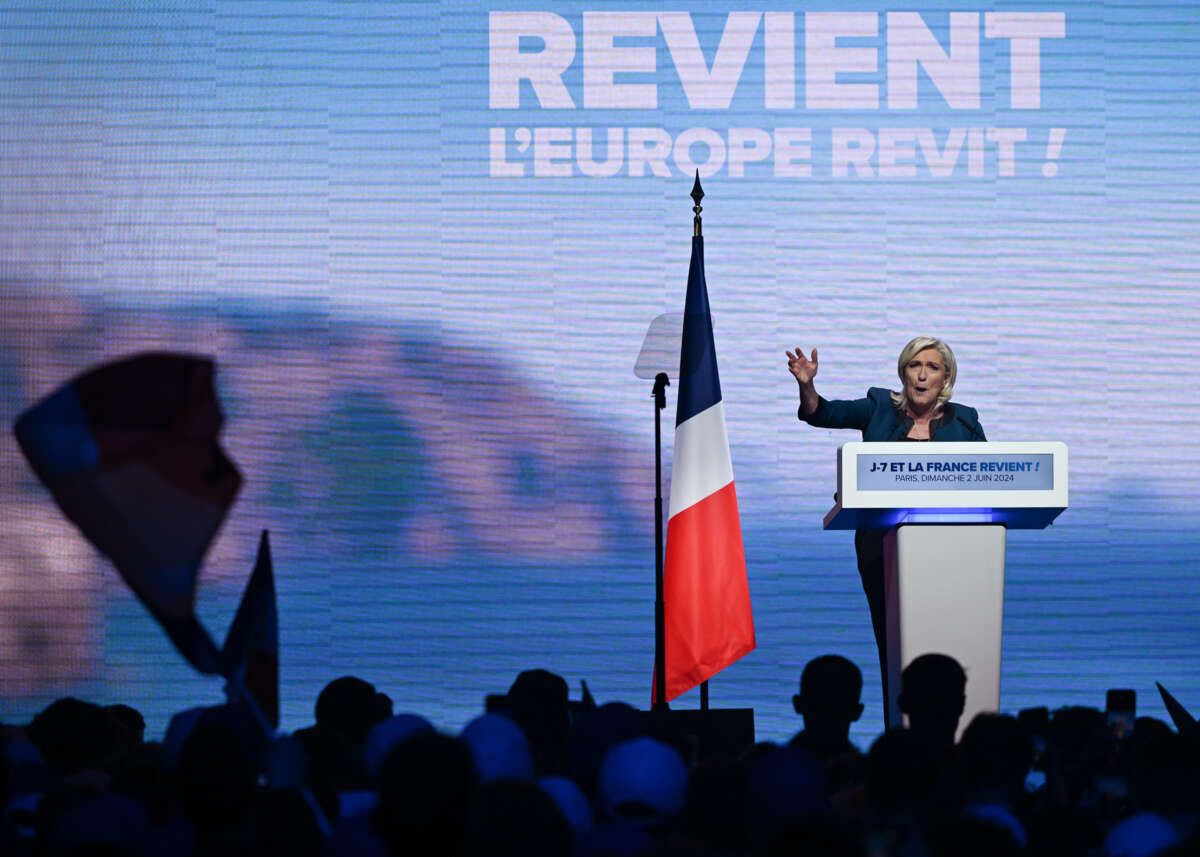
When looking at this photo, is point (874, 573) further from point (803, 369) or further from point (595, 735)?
point (595, 735)

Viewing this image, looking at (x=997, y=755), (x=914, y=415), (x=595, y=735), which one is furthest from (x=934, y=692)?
(x=914, y=415)

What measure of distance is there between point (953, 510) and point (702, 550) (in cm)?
136

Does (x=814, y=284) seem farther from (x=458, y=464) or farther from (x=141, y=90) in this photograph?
(x=141, y=90)

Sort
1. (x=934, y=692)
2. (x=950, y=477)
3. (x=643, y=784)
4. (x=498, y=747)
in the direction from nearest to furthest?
(x=643, y=784), (x=498, y=747), (x=934, y=692), (x=950, y=477)

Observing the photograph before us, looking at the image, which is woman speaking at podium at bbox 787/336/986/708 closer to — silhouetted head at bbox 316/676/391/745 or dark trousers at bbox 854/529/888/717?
dark trousers at bbox 854/529/888/717

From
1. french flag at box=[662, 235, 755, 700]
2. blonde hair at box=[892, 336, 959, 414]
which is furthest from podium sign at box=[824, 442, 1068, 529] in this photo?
french flag at box=[662, 235, 755, 700]

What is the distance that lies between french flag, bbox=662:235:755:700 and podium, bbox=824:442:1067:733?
45.8 inches

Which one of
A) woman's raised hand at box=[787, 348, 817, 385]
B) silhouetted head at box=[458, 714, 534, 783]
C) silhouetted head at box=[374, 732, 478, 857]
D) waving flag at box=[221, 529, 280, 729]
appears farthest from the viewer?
woman's raised hand at box=[787, 348, 817, 385]

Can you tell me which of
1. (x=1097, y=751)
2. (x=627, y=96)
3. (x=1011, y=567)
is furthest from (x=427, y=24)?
(x=1097, y=751)

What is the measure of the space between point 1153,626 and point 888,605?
119 inches

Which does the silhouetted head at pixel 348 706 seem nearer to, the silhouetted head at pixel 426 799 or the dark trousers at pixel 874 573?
the silhouetted head at pixel 426 799

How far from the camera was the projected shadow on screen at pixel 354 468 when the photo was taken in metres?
7.33

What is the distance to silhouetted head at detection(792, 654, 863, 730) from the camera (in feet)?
11.8

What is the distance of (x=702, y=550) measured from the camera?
576 cm
